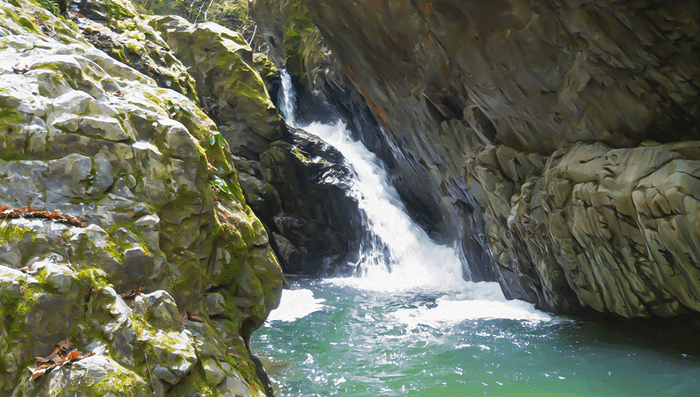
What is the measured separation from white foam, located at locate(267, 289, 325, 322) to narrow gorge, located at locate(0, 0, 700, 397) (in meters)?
0.17

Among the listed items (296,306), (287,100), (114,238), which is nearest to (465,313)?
(296,306)

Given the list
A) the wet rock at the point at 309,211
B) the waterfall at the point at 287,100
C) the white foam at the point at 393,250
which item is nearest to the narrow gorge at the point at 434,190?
the white foam at the point at 393,250

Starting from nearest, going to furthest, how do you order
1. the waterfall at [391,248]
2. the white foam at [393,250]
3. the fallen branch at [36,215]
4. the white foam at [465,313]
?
1. the fallen branch at [36,215]
2. the white foam at [465,313]
3. the white foam at [393,250]
4. the waterfall at [391,248]

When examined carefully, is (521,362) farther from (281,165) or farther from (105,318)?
(281,165)

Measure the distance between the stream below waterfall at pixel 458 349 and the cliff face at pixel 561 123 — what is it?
789mm

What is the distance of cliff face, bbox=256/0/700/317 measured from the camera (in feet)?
20.0

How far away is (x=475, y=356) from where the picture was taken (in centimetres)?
759

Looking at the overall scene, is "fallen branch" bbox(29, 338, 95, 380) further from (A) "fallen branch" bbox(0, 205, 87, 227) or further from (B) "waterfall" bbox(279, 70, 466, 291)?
(B) "waterfall" bbox(279, 70, 466, 291)

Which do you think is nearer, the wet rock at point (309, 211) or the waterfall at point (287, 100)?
the wet rock at point (309, 211)

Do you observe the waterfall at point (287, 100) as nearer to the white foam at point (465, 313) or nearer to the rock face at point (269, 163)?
the rock face at point (269, 163)

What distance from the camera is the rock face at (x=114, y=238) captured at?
302 cm

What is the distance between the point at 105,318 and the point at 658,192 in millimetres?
6851

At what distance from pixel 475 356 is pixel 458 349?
0.50 meters

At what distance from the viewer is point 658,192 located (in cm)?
583
